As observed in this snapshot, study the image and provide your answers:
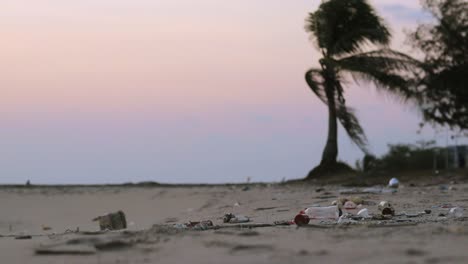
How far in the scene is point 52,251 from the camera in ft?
11.1

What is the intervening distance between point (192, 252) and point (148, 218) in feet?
18.9

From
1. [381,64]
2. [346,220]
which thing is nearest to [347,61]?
[381,64]

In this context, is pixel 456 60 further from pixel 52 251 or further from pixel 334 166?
pixel 52 251

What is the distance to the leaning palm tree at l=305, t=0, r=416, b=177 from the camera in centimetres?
1462

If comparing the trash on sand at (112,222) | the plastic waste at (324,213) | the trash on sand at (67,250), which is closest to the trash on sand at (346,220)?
the plastic waste at (324,213)

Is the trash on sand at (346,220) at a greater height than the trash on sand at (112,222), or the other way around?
the trash on sand at (346,220)

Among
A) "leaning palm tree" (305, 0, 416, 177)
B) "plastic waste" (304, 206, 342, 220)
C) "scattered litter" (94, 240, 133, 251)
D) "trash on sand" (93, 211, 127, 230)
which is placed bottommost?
"trash on sand" (93, 211, 127, 230)

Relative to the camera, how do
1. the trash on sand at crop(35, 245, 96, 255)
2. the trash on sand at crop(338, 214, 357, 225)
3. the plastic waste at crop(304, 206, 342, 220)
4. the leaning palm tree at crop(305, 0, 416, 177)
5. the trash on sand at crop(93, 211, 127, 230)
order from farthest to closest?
the leaning palm tree at crop(305, 0, 416, 177)
the trash on sand at crop(93, 211, 127, 230)
the plastic waste at crop(304, 206, 342, 220)
the trash on sand at crop(338, 214, 357, 225)
the trash on sand at crop(35, 245, 96, 255)

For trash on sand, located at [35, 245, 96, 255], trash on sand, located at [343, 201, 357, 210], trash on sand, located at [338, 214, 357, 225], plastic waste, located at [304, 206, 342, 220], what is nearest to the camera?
trash on sand, located at [35, 245, 96, 255]

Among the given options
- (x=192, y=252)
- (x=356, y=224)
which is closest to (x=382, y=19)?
(x=356, y=224)

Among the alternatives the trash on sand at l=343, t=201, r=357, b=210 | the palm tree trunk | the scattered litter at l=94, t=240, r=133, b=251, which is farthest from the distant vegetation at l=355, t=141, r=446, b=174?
the scattered litter at l=94, t=240, r=133, b=251

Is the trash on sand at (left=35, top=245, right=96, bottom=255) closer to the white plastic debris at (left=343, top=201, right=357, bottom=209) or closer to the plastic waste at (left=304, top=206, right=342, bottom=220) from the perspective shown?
the plastic waste at (left=304, top=206, right=342, bottom=220)

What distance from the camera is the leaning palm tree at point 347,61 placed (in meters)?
14.6

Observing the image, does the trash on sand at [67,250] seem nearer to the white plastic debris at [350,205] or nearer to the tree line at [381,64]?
the white plastic debris at [350,205]
